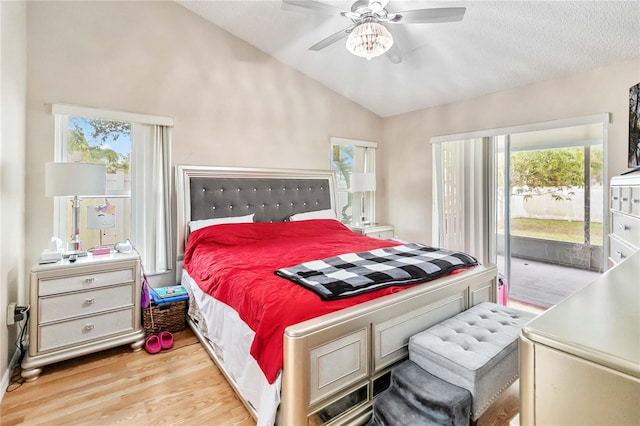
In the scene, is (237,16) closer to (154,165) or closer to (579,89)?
(154,165)

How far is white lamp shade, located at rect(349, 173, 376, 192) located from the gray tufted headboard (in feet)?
0.96

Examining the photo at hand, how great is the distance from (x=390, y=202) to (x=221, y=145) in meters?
2.78

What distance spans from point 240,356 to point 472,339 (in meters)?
1.30

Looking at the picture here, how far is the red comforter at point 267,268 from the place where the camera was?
1522mm

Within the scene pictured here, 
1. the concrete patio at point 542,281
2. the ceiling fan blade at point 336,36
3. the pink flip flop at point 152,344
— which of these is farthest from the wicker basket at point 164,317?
the concrete patio at point 542,281

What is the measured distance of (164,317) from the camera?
278 centimetres

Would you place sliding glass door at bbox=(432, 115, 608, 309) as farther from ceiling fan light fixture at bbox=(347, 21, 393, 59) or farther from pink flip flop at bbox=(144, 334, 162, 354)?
pink flip flop at bbox=(144, 334, 162, 354)

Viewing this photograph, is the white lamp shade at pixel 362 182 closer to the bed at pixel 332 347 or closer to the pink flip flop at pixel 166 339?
the bed at pixel 332 347

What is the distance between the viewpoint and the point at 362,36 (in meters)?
2.18

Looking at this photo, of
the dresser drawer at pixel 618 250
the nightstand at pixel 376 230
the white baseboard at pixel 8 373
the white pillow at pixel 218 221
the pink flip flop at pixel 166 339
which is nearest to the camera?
the white baseboard at pixel 8 373

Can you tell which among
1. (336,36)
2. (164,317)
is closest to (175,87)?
(336,36)

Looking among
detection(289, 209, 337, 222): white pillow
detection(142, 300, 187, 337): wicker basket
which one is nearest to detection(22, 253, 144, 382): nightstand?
detection(142, 300, 187, 337): wicker basket

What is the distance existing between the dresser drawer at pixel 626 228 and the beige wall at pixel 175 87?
10.2 feet

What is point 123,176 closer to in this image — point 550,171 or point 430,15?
point 430,15
